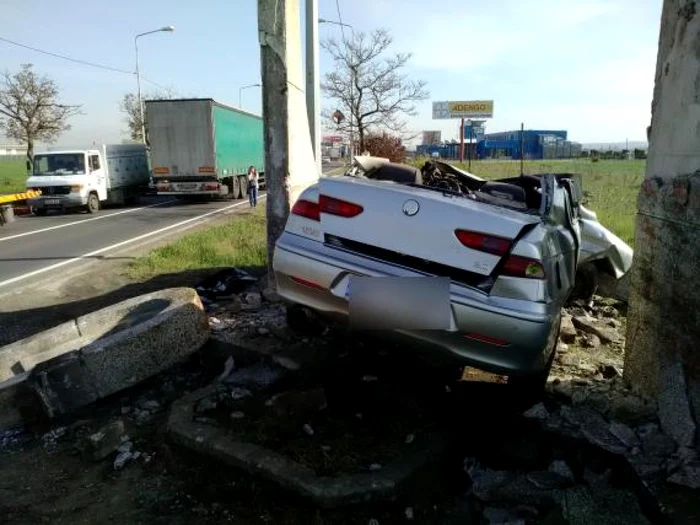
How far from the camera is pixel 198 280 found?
26.0 ft

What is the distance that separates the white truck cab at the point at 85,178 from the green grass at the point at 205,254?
30.6 feet

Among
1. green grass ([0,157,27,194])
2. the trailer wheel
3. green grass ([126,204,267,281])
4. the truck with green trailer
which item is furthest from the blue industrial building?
green grass ([126,204,267,281])

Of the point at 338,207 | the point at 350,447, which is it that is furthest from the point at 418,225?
the point at 350,447

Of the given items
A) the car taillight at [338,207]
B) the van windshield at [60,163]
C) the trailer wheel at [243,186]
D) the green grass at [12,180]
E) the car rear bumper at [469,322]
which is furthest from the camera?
the green grass at [12,180]

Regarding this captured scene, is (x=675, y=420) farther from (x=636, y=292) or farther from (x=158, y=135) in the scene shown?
(x=158, y=135)

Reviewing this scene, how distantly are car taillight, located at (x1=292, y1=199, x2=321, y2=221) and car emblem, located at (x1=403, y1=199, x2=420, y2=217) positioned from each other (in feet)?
1.94

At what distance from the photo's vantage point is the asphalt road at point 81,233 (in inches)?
396

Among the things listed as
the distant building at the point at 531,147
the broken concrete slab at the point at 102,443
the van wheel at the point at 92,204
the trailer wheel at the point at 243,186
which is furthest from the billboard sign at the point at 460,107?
the broken concrete slab at the point at 102,443

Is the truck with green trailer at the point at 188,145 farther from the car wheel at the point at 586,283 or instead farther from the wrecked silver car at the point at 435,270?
the wrecked silver car at the point at 435,270

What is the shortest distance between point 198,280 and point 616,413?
19.0 feet

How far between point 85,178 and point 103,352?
58.1ft

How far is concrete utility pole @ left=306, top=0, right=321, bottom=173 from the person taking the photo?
8.45 metres

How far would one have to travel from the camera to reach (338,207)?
11.5 ft

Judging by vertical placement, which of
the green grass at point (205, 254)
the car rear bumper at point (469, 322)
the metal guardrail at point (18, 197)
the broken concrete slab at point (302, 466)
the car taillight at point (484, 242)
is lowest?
the green grass at point (205, 254)
